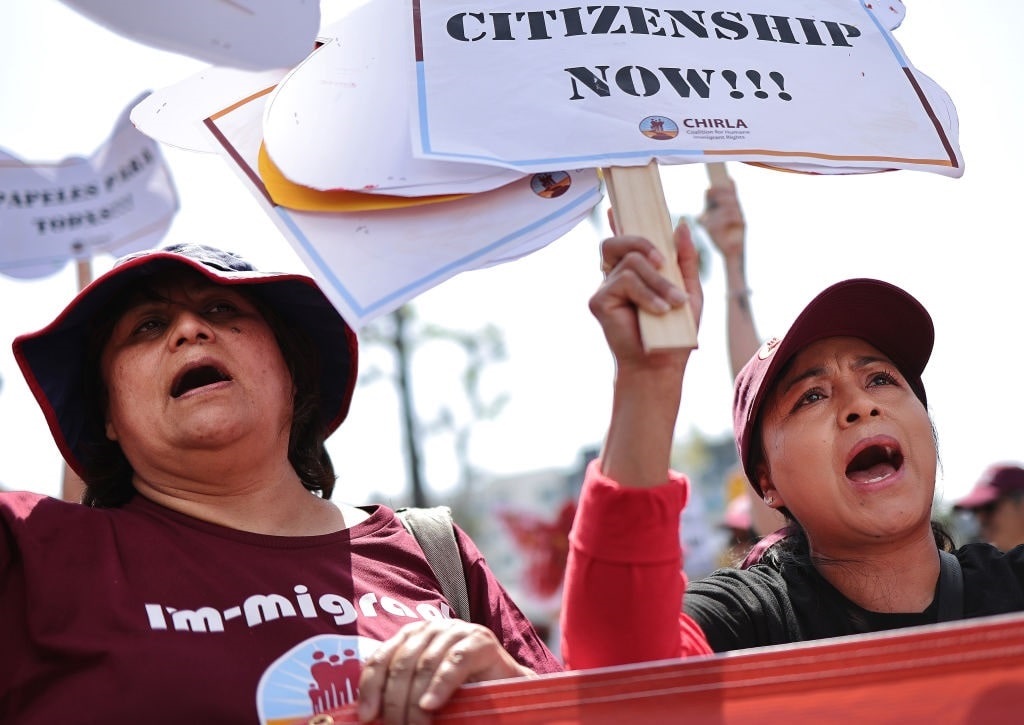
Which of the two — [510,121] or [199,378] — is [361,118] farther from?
[199,378]

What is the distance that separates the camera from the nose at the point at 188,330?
233 cm

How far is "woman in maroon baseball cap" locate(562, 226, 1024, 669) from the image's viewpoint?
5.79 feet

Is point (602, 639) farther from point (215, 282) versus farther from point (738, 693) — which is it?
point (215, 282)

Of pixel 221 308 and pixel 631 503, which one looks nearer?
pixel 631 503

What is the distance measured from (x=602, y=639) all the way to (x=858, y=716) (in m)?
0.44

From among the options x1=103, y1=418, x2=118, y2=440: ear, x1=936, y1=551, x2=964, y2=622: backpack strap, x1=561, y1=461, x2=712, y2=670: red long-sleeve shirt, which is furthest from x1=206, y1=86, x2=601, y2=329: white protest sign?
x1=936, y1=551, x2=964, y2=622: backpack strap

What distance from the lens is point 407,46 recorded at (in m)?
2.04

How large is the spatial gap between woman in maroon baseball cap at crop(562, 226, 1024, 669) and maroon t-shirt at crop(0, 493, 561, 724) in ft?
1.39

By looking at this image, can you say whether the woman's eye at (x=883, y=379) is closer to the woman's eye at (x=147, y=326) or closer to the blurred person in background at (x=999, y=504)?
the woman's eye at (x=147, y=326)

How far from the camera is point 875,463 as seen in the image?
2.45 m

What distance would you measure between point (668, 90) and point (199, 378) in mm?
1146

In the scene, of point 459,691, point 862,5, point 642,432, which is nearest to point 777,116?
point 862,5

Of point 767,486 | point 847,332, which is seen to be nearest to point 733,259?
point 847,332

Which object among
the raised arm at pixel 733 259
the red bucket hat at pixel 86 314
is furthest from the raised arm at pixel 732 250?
the red bucket hat at pixel 86 314
